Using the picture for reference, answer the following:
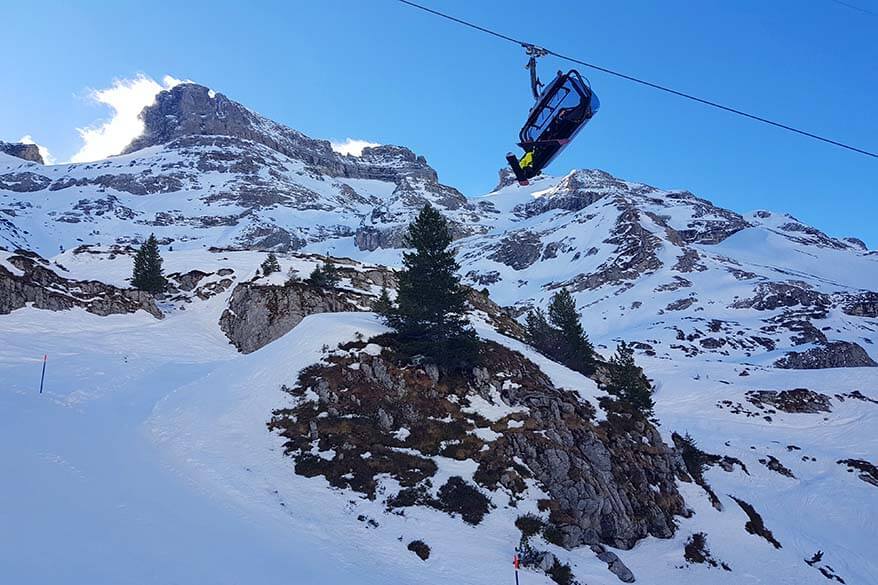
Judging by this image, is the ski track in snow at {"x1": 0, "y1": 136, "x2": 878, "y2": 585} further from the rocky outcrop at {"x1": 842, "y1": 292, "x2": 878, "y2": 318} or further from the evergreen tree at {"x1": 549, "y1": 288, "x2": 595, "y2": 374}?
the rocky outcrop at {"x1": 842, "y1": 292, "x2": 878, "y2": 318}

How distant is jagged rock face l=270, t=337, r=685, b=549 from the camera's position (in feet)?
62.8

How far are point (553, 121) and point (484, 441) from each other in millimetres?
14539

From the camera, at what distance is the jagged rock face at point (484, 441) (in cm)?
1914

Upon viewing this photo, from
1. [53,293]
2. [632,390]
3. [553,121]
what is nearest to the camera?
[553,121]

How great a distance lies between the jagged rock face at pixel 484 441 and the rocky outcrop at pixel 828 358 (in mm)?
73672

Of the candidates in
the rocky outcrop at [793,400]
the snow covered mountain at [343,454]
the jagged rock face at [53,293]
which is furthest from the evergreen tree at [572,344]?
the jagged rock face at [53,293]

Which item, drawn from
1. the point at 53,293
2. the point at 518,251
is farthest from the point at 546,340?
the point at 518,251

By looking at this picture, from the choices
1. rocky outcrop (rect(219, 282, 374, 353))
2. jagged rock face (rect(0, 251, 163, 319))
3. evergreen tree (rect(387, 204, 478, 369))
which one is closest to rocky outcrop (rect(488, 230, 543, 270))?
rocky outcrop (rect(219, 282, 374, 353))

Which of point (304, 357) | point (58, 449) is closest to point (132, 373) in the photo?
point (304, 357)

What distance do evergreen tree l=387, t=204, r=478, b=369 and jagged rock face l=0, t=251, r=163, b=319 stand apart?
36273mm

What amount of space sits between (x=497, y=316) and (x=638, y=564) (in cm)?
3687

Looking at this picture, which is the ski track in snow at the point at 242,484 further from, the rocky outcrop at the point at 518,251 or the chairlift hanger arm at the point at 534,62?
the rocky outcrop at the point at 518,251

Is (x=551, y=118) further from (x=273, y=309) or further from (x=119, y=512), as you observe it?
(x=273, y=309)

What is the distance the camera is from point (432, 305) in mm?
26984
